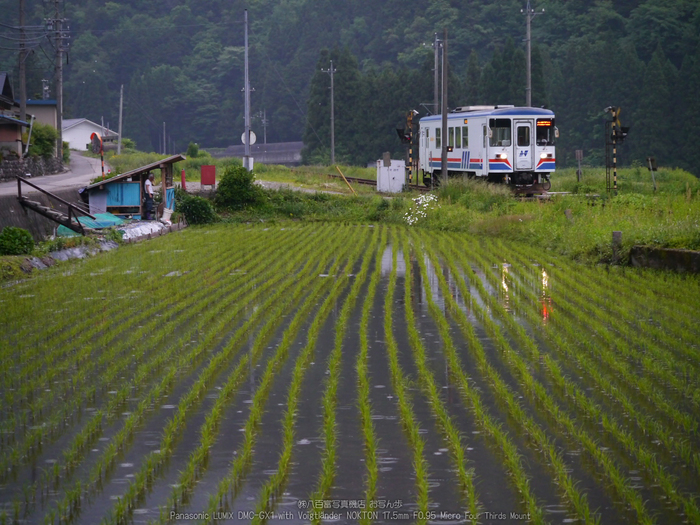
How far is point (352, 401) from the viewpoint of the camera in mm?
7215

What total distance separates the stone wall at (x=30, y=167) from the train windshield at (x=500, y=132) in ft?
55.4

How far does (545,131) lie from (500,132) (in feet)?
5.09

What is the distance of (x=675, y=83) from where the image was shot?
186 feet

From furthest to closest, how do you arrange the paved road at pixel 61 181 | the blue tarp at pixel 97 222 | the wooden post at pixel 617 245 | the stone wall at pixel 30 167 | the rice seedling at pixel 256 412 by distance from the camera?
the stone wall at pixel 30 167
the paved road at pixel 61 181
the blue tarp at pixel 97 222
the wooden post at pixel 617 245
the rice seedling at pixel 256 412

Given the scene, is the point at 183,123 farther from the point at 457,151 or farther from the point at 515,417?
the point at 515,417

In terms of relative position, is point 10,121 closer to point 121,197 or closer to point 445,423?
point 121,197

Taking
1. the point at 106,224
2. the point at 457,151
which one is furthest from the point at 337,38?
the point at 106,224

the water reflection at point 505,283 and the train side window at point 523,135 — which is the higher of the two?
the train side window at point 523,135

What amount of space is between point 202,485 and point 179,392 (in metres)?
2.18

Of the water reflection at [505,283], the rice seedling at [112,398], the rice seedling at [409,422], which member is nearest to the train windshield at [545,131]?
the water reflection at [505,283]

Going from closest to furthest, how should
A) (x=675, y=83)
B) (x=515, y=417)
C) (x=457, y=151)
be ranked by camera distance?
(x=515, y=417) < (x=457, y=151) < (x=675, y=83)

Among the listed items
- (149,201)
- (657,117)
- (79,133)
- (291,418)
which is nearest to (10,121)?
(149,201)

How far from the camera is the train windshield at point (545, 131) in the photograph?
28.0 meters

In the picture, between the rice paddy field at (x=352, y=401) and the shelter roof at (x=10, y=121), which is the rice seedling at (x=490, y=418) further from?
the shelter roof at (x=10, y=121)
